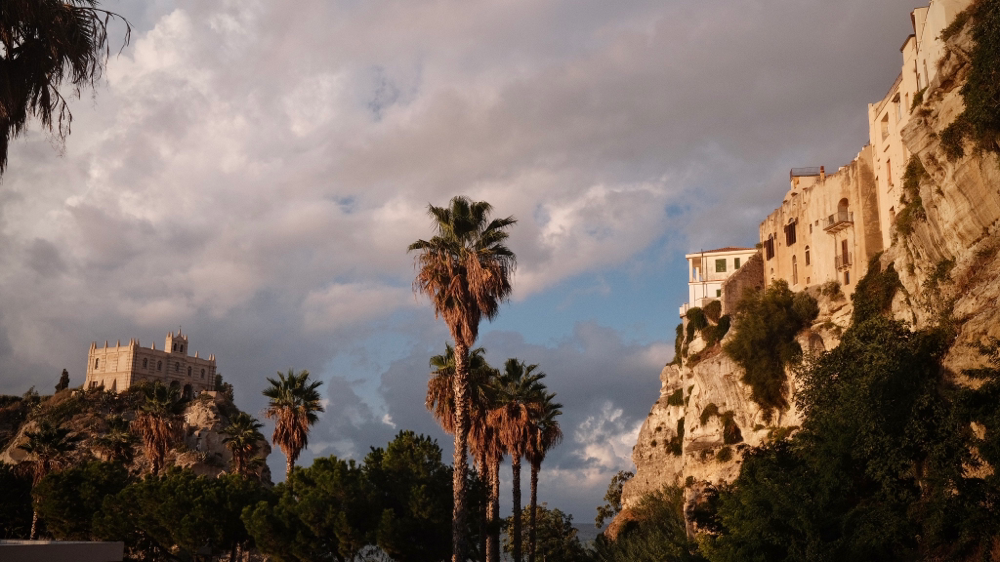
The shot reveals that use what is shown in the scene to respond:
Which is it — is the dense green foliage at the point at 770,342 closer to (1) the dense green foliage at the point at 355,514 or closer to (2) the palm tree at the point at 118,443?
(1) the dense green foliage at the point at 355,514

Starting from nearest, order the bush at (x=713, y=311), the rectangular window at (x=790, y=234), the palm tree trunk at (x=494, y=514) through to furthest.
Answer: the palm tree trunk at (x=494, y=514)
the rectangular window at (x=790, y=234)
the bush at (x=713, y=311)

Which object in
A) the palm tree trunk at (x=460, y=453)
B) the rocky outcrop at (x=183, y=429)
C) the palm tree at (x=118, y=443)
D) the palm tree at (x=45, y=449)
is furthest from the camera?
the rocky outcrop at (x=183, y=429)

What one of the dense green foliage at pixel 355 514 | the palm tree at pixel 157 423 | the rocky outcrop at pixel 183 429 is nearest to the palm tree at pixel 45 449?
the palm tree at pixel 157 423

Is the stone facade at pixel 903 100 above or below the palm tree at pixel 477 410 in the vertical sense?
above

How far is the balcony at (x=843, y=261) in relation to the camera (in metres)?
54.7

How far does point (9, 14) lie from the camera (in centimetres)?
1265

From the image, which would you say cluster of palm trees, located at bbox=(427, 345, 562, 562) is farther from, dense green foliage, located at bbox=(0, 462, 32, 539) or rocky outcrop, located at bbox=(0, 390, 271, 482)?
rocky outcrop, located at bbox=(0, 390, 271, 482)

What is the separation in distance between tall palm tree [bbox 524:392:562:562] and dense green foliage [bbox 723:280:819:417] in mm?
14515

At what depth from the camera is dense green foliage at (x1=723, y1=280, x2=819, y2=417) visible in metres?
56.3

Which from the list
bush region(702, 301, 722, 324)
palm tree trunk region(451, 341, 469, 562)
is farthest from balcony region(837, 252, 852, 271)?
palm tree trunk region(451, 341, 469, 562)

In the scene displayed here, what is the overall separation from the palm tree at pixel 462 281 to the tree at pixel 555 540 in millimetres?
38008

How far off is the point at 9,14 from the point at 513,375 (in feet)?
123

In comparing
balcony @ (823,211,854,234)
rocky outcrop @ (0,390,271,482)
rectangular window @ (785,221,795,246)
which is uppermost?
rectangular window @ (785,221,795,246)

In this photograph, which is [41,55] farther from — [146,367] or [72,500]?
[146,367]
